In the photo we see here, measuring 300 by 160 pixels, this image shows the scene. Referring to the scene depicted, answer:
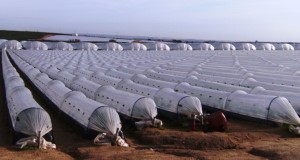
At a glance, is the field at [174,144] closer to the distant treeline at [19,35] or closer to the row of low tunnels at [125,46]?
the row of low tunnels at [125,46]

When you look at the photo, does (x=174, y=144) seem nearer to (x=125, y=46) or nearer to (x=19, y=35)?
(x=125, y=46)

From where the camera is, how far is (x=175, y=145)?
14.3 meters

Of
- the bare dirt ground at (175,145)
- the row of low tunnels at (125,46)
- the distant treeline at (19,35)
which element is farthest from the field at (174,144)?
the distant treeline at (19,35)

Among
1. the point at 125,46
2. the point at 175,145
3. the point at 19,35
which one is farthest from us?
the point at 19,35

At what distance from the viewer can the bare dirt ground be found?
1248cm

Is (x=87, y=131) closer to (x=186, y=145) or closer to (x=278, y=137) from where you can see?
(x=186, y=145)

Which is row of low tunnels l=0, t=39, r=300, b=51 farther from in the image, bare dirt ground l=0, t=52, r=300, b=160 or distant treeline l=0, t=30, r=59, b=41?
bare dirt ground l=0, t=52, r=300, b=160

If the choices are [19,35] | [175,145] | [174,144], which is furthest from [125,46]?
[175,145]

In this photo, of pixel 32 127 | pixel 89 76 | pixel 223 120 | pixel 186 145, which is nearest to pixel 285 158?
pixel 186 145

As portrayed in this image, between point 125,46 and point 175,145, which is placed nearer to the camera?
point 175,145

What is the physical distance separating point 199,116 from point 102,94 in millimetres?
5613

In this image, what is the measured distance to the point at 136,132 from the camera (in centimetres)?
1644

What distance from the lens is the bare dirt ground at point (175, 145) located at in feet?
40.9

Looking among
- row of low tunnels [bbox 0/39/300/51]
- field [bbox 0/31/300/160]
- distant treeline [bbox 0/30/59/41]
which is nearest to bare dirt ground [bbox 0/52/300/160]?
field [bbox 0/31/300/160]
